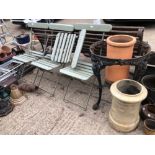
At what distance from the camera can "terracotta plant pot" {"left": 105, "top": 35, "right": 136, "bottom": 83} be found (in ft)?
8.59

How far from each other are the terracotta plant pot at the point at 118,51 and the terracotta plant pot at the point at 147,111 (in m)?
0.54

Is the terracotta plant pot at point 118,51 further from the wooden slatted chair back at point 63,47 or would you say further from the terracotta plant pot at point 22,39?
the terracotta plant pot at point 22,39

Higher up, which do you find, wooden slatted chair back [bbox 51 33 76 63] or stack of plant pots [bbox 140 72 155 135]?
wooden slatted chair back [bbox 51 33 76 63]

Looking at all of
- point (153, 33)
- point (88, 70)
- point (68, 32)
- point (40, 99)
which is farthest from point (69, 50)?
point (153, 33)

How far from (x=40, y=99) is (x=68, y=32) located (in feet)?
4.28

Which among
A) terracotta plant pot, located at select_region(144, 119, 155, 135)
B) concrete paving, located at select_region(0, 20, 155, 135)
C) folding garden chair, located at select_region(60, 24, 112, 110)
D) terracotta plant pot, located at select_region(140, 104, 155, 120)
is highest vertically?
folding garden chair, located at select_region(60, 24, 112, 110)

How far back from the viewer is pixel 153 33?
543cm

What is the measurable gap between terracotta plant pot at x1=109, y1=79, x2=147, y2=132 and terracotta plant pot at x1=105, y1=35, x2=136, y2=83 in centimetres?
30

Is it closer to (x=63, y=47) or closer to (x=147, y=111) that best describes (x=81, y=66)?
(x=63, y=47)

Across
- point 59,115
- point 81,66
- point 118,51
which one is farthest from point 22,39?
point 118,51

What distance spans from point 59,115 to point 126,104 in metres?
1.10

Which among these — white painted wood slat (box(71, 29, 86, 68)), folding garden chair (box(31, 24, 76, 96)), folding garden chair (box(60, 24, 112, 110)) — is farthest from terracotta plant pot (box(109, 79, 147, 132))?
folding garden chair (box(31, 24, 76, 96))

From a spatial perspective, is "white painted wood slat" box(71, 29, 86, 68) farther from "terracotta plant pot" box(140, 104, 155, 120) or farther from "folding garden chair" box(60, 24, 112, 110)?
"terracotta plant pot" box(140, 104, 155, 120)

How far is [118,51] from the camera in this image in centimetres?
265
